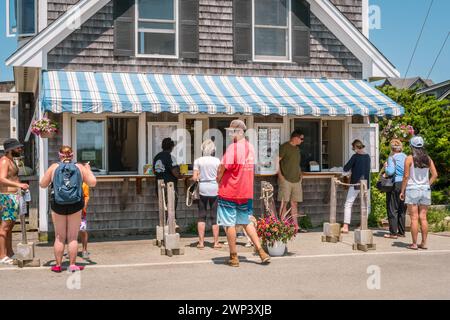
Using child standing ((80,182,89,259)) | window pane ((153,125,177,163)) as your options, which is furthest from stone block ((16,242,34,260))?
window pane ((153,125,177,163))

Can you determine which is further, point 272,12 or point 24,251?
point 272,12

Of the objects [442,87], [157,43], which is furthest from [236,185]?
[442,87]

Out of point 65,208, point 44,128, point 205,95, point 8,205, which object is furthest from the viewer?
point 205,95

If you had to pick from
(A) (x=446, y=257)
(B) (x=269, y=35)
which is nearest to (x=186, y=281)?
(A) (x=446, y=257)

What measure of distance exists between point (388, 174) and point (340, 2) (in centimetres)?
436

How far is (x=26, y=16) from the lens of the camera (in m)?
17.1

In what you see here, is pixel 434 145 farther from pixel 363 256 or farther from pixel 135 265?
pixel 135 265

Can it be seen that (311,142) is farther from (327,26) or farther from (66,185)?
(66,185)

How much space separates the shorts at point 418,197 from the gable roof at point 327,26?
4.30m

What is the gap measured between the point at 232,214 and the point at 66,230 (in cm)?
219

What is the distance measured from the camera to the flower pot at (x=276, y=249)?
9953 mm

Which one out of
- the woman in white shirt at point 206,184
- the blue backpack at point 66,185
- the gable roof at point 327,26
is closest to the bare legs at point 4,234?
the blue backpack at point 66,185

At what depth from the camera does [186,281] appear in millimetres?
8164

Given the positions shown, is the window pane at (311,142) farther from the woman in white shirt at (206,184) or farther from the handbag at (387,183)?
the woman in white shirt at (206,184)
